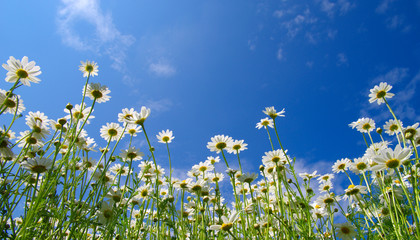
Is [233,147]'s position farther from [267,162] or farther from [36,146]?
[36,146]

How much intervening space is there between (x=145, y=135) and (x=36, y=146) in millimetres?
841

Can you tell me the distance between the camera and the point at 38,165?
6.20ft

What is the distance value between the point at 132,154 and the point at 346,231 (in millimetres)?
1945

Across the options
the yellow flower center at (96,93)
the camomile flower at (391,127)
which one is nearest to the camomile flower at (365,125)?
the camomile flower at (391,127)

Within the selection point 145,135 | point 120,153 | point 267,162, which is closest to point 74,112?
point 120,153

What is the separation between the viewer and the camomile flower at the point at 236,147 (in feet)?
10.1

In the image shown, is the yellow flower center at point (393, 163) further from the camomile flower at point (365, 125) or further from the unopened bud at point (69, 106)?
the unopened bud at point (69, 106)

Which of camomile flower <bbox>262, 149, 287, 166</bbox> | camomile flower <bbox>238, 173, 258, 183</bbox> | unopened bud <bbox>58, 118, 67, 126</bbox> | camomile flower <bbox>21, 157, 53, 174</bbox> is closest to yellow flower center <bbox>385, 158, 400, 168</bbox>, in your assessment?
camomile flower <bbox>262, 149, 287, 166</bbox>

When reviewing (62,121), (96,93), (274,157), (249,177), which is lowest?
(249,177)

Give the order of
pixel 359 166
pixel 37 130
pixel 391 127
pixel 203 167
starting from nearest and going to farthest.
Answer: pixel 37 130 → pixel 359 166 → pixel 391 127 → pixel 203 167

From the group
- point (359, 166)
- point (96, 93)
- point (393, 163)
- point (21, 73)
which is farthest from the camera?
point (359, 166)

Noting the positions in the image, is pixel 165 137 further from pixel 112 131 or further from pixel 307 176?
pixel 307 176

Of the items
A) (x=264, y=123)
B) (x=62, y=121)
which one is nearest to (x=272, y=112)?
(x=264, y=123)

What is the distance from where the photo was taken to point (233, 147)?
3139mm
